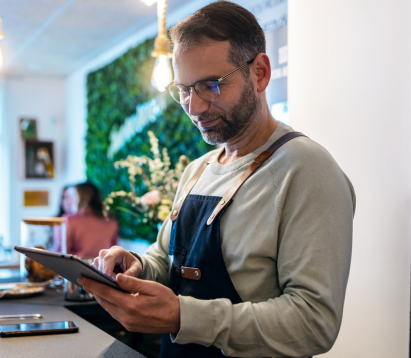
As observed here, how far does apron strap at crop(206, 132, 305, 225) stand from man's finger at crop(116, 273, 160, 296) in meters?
0.29

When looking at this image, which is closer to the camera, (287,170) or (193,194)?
(287,170)

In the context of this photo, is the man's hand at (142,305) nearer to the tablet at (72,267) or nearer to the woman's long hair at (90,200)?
A: the tablet at (72,267)

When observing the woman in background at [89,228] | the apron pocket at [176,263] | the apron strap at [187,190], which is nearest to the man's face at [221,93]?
the apron strap at [187,190]

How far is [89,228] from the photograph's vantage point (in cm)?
410

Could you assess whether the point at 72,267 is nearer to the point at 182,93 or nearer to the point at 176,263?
the point at 176,263

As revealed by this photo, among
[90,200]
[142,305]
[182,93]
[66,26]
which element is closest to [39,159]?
[66,26]

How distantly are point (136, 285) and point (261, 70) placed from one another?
2.22 feet

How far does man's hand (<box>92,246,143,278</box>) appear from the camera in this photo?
127cm

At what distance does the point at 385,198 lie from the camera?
64.1 inches

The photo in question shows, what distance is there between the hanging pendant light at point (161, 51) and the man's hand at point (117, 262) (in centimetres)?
110

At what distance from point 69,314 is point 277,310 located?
1015mm

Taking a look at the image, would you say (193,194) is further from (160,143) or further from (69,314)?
(160,143)

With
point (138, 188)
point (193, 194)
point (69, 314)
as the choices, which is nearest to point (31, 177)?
point (138, 188)

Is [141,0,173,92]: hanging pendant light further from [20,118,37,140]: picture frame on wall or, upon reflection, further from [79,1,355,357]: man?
[20,118,37,140]: picture frame on wall
